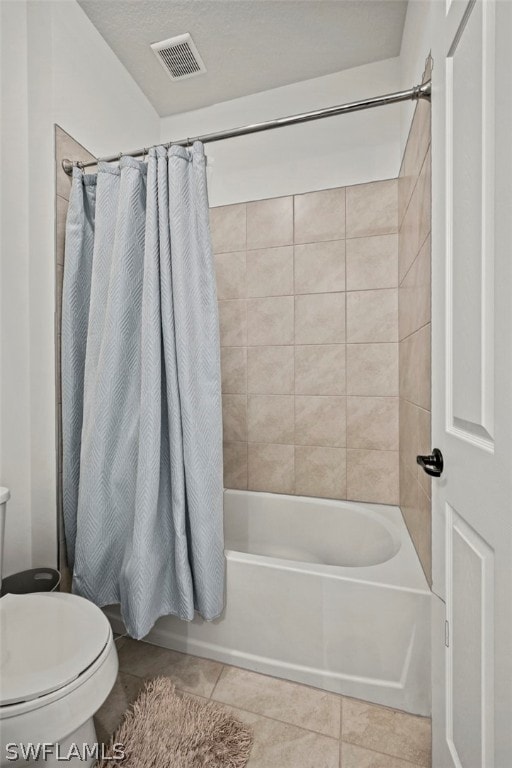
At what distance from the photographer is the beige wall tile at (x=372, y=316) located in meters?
1.87

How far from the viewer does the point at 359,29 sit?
1650 mm

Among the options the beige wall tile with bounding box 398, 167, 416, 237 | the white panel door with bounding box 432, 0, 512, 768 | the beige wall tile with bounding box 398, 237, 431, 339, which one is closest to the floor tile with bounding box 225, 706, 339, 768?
the white panel door with bounding box 432, 0, 512, 768

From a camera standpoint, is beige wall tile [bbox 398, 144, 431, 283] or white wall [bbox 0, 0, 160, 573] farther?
white wall [bbox 0, 0, 160, 573]

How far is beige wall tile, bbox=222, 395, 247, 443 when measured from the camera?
2.15 metres

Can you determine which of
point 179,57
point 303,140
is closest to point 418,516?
point 303,140

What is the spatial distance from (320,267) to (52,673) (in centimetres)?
187

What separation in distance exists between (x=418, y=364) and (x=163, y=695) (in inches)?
56.4

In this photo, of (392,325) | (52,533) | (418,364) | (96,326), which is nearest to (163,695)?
(52,533)

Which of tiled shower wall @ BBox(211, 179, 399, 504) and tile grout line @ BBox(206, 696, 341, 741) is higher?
tiled shower wall @ BBox(211, 179, 399, 504)

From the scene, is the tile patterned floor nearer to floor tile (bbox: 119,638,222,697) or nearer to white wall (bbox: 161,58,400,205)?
floor tile (bbox: 119,638,222,697)

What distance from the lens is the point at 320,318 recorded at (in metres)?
1.99

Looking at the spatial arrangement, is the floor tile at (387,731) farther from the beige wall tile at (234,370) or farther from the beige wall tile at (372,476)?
the beige wall tile at (234,370)

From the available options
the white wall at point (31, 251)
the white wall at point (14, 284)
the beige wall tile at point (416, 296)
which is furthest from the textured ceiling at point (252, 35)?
the beige wall tile at point (416, 296)

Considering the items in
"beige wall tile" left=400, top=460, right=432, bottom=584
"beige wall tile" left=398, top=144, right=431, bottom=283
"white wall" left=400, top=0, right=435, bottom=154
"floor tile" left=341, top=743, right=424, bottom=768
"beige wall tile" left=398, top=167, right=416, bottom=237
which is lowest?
"floor tile" left=341, top=743, right=424, bottom=768
